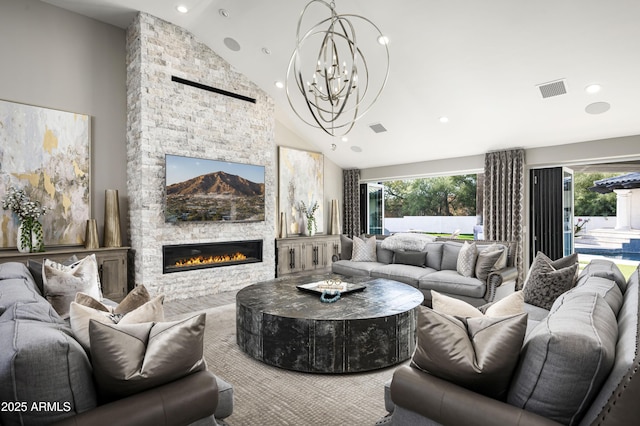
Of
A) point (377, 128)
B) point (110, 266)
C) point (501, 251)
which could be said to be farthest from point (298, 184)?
point (501, 251)

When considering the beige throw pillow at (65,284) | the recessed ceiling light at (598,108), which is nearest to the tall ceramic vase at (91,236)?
the beige throw pillow at (65,284)

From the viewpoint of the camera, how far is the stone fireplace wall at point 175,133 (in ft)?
17.3

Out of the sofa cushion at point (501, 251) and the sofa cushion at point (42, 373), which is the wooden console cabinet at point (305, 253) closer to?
the sofa cushion at point (501, 251)

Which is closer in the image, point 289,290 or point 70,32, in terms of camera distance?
point 289,290

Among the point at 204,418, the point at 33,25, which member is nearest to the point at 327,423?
the point at 204,418

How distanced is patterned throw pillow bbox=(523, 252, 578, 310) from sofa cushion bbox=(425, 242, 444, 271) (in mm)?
2068

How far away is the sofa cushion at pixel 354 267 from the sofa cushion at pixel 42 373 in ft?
14.9

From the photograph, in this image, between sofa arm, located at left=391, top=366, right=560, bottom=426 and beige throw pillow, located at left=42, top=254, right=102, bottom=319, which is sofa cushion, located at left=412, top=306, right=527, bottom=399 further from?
beige throw pillow, located at left=42, top=254, right=102, bottom=319

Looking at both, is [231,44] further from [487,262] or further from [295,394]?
[295,394]

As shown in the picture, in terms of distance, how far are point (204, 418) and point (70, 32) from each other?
5.79 metres

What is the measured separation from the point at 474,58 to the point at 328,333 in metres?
3.91

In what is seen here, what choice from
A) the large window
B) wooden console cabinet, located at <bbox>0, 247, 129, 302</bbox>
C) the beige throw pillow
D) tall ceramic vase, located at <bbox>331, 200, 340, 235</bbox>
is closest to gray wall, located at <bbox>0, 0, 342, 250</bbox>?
wooden console cabinet, located at <bbox>0, 247, 129, 302</bbox>

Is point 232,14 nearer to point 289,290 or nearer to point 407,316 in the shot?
point 289,290

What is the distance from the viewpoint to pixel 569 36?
387 cm
